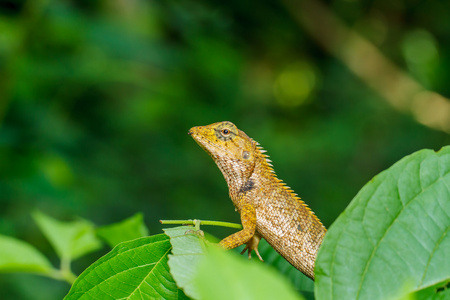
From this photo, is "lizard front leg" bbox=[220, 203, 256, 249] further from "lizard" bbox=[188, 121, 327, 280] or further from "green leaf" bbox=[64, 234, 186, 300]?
"green leaf" bbox=[64, 234, 186, 300]

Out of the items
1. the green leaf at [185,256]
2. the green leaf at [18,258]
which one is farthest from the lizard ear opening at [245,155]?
the green leaf at [18,258]

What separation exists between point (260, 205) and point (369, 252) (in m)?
0.90

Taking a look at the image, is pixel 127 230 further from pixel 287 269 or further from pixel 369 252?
pixel 369 252

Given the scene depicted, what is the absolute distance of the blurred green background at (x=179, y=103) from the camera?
418 cm

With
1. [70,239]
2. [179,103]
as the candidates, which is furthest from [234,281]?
[179,103]

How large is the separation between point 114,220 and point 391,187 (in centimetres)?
475

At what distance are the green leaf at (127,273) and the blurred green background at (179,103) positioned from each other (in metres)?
2.57

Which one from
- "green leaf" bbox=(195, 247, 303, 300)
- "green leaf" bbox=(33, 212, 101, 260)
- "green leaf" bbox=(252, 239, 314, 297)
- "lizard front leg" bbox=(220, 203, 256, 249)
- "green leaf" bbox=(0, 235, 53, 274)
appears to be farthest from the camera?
"green leaf" bbox=(33, 212, 101, 260)

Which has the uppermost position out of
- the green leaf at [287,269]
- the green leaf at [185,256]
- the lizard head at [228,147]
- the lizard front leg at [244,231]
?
the lizard head at [228,147]

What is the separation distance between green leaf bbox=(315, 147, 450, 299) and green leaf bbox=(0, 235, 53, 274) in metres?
1.57

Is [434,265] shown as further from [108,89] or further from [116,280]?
[108,89]

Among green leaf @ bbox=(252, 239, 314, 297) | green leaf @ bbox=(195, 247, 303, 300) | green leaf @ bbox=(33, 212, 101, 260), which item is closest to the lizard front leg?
green leaf @ bbox=(252, 239, 314, 297)

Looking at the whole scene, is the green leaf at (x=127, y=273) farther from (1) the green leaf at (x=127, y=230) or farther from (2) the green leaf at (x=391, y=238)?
(1) the green leaf at (x=127, y=230)

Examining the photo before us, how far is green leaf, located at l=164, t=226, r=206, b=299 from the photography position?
1035 millimetres
